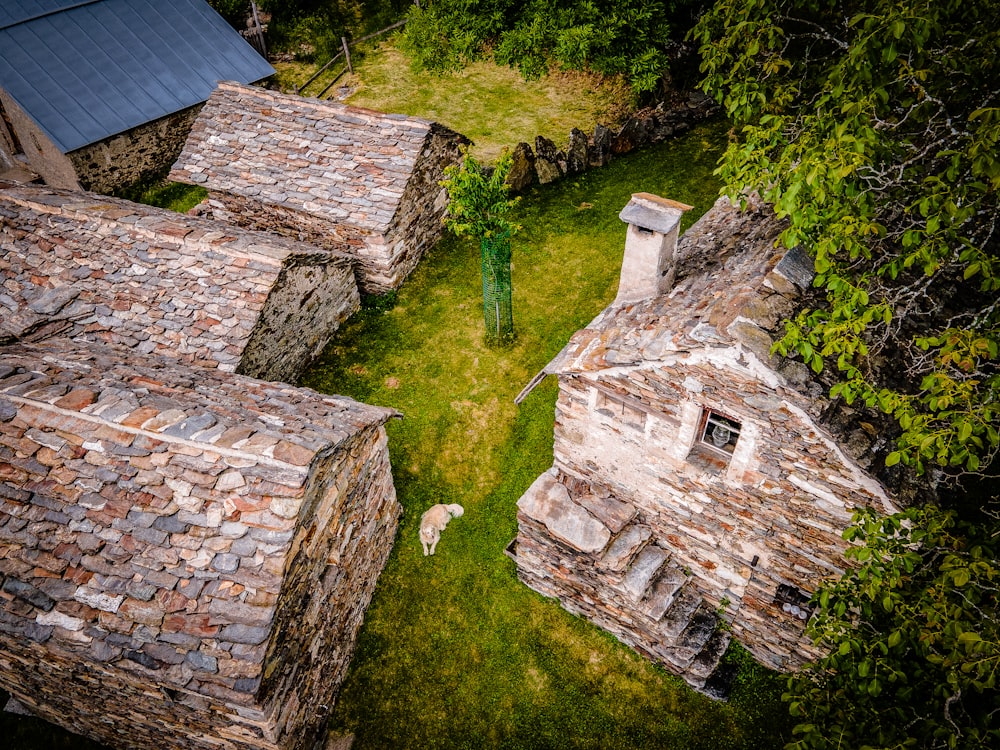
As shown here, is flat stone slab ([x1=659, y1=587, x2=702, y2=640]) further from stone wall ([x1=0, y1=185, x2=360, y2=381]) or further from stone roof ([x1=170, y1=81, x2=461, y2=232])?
stone roof ([x1=170, y1=81, x2=461, y2=232])

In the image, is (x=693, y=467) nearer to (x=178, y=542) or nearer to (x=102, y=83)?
(x=178, y=542)

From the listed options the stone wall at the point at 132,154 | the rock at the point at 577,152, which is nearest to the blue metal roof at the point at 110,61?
the stone wall at the point at 132,154

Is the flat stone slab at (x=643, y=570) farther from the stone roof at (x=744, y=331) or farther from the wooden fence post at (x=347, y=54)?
the wooden fence post at (x=347, y=54)

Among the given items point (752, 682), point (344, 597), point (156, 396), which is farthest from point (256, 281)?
point (752, 682)

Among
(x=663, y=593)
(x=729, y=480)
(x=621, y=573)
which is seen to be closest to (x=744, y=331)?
(x=729, y=480)

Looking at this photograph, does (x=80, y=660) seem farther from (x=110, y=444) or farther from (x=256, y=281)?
(x=256, y=281)
